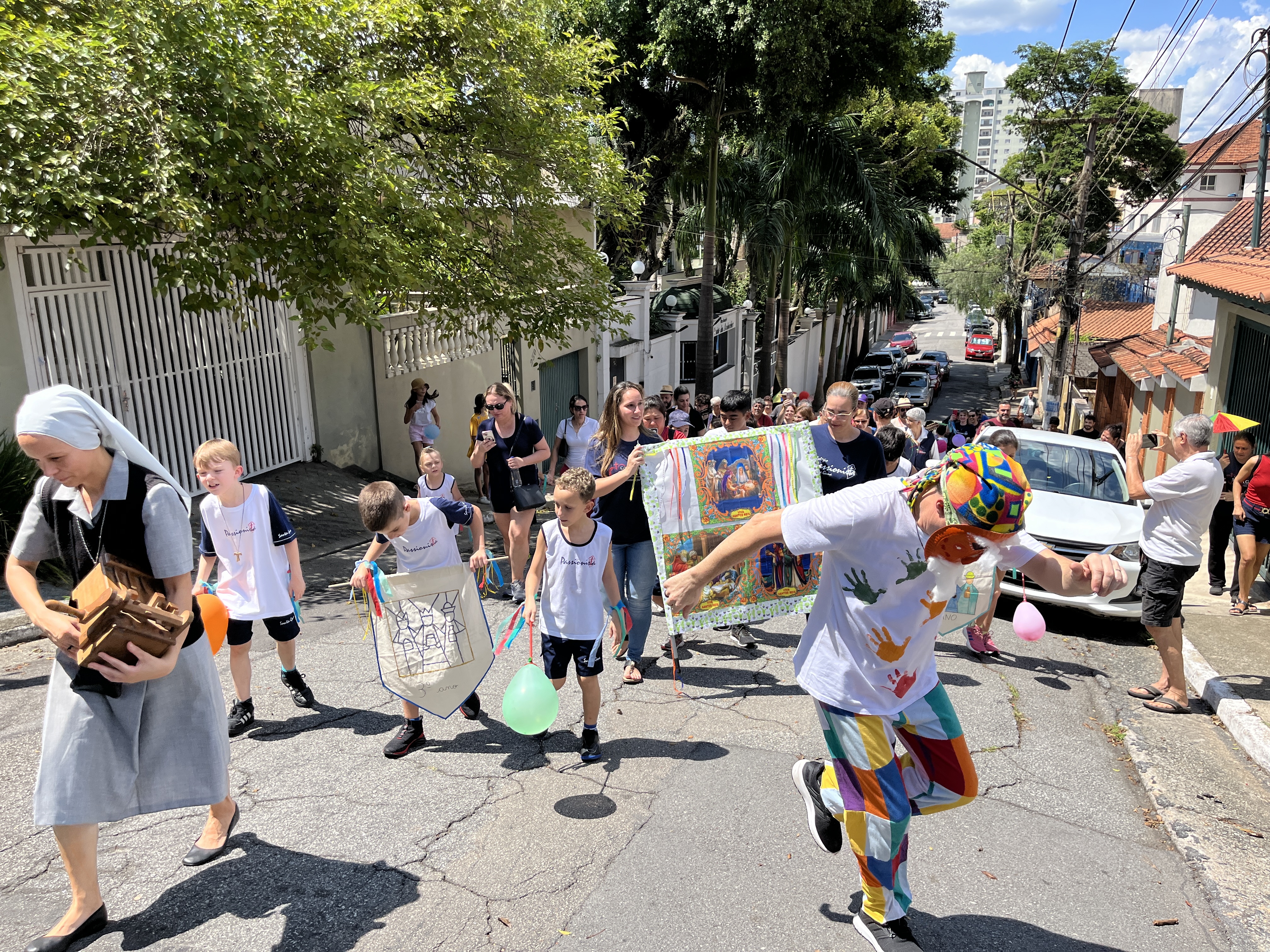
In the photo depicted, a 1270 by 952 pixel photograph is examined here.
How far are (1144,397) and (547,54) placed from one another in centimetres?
1488

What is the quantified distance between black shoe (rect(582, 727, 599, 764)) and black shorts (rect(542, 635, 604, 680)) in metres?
0.35

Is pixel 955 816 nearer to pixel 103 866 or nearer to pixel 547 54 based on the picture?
pixel 103 866

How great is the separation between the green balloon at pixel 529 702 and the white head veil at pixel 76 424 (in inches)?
69.4

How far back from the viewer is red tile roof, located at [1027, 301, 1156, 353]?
2666cm

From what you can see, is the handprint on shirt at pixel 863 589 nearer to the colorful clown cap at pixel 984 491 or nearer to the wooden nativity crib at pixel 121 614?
the colorful clown cap at pixel 984 491

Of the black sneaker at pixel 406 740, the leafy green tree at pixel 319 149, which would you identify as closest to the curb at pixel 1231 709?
the black sneaker at pixel 406 740

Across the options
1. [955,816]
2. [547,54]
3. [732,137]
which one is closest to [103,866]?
[955,816]

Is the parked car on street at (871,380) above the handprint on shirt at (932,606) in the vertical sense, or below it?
below

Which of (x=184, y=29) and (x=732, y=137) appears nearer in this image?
(x=184, y=29)

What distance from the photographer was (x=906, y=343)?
2283 inches

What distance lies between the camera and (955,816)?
4.53 metres

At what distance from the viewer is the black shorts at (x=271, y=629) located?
16.5 ft

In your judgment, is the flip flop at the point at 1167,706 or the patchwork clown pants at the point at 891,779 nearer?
the patchwork clown pants at the point at 891,779

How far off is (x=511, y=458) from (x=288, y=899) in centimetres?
Result: 473
